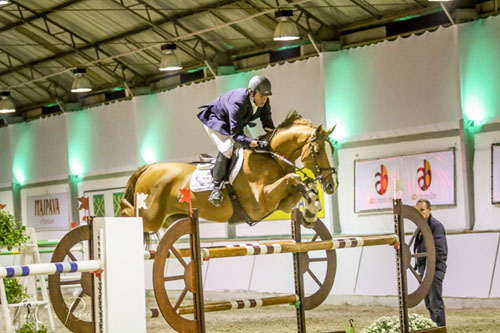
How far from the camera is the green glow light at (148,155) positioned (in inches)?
640

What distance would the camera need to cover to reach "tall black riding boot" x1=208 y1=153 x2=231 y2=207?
763 cm

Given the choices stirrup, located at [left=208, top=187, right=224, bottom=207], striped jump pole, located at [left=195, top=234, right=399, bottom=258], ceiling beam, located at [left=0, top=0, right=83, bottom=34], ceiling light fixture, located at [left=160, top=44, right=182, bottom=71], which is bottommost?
striped jump pole, located at [left=195, top=234, right=399, bottom=258]

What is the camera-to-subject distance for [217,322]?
10.4 m

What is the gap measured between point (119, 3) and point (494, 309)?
8.23 metres

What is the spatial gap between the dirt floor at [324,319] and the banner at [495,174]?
58.2 inches

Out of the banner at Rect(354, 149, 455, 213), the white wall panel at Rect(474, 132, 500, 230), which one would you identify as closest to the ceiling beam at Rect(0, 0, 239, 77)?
the banner at Rect(354, 149, 455, 213)

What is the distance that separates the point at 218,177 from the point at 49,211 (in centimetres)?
1249

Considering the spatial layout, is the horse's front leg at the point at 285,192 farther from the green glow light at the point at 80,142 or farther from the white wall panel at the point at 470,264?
the green glow light at the point at 80,142

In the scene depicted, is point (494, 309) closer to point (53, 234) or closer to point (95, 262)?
point (95, 262)

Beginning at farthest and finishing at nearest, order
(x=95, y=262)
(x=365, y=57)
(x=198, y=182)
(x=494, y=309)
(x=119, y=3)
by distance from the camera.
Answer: (x=119, y=3), (x=365, y=57), (x=494, y=309), (x=198, y=182), (x=95, y=262)

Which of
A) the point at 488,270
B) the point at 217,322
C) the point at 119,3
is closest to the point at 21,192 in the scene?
the point at 119,3

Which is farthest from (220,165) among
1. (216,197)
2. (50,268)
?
(50,268)

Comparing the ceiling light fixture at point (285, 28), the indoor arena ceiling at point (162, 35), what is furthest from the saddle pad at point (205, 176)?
the indoor arena ceiling at point (162, 35)

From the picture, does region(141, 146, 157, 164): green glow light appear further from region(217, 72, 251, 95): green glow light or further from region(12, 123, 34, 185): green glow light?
region(12, 123, 34, 185): green glow light
